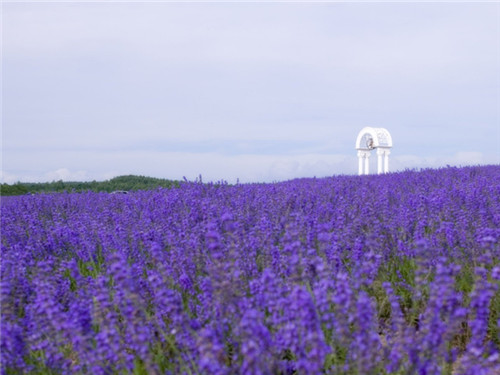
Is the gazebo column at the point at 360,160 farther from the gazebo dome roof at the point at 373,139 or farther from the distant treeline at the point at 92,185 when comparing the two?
the distant treeline at the point at 92,185

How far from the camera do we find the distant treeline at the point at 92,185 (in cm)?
1366

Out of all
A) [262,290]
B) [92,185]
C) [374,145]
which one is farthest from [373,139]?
[262,290]

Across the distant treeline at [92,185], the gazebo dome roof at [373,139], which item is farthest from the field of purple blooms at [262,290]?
the gazebo dome roof at [373,139]

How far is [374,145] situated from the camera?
15875 millimetres

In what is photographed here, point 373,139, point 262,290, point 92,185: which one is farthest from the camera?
point 373,139

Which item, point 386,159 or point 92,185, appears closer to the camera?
point 92,185

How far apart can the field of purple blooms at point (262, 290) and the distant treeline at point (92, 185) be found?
7434mm

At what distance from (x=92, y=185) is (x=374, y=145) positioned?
816 cm

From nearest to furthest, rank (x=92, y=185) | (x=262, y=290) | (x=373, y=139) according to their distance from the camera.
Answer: (x=262, y=290) → (x=92, y=185) → (x=373, y=139)

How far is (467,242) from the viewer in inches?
143

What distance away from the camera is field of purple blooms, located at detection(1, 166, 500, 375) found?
183 centimetres

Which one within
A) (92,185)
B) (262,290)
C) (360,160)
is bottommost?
(262,290)

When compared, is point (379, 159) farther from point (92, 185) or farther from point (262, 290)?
point (262, 290)

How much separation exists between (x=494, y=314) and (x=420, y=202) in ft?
6.17
